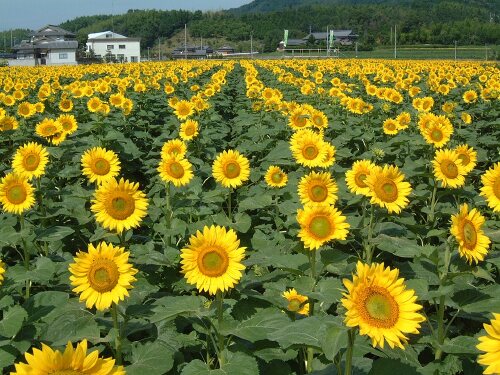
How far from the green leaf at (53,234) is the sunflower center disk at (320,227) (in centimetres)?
174

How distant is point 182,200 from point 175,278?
3.15 feet

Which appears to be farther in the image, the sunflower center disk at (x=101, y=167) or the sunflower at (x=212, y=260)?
the sunflower center disk at (x=101, y=167)

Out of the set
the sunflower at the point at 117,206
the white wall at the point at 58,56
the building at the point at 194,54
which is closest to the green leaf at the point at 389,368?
the sunflower at the point at 117,206

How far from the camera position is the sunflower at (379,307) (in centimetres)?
185

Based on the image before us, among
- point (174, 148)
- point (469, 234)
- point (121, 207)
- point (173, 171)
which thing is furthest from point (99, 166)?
point (469, 234)

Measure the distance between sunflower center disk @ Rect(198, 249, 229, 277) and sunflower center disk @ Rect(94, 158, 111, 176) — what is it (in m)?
2.16

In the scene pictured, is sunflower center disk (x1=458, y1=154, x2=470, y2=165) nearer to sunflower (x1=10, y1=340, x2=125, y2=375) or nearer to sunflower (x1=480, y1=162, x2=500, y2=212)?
sunflower (x1=480, y1=162, x2=500, y2=212)

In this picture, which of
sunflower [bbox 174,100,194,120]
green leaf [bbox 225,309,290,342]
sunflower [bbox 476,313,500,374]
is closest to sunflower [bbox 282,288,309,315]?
green leaf [bbox 225,309,290,342]

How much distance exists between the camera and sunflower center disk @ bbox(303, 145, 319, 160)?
494 cm

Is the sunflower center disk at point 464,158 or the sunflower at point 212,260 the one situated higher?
the sunflower center disk at point 464,158

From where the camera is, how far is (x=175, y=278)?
3.60 metres

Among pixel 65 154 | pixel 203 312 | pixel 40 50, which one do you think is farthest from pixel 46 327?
pixel 40 50

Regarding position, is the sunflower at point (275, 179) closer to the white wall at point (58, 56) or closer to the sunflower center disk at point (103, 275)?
the sunflower center disk at point (103, 275)

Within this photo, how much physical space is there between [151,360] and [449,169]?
298cm
